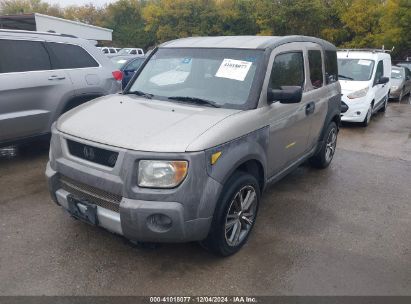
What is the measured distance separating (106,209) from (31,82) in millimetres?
3140

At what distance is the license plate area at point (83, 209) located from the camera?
3.04 metres

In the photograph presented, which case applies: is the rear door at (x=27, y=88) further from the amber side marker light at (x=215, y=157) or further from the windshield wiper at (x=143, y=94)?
the amber side marker light at (x=215, y=157)

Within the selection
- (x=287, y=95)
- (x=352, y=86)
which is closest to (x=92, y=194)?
(x=287, y=95)

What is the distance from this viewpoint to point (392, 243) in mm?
3746

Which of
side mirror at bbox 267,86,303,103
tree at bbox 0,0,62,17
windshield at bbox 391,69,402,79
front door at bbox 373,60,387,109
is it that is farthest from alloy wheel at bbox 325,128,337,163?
tree at bbox 0,0,62,17

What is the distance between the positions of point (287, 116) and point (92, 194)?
214 cm

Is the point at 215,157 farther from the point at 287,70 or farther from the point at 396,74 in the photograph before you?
the point at 396,74

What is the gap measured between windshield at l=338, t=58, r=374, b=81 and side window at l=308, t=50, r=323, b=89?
4.78 m

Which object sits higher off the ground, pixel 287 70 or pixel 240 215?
pixel 287 70

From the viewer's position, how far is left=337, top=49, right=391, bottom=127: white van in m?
8.77

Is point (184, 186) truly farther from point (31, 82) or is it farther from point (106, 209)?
point (31, 82)

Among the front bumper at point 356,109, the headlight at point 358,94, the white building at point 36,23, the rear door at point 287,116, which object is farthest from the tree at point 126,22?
the rear door at point 287,116

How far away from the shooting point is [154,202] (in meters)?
2.80

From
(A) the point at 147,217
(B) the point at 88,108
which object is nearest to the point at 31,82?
(B) the point at 88,108
